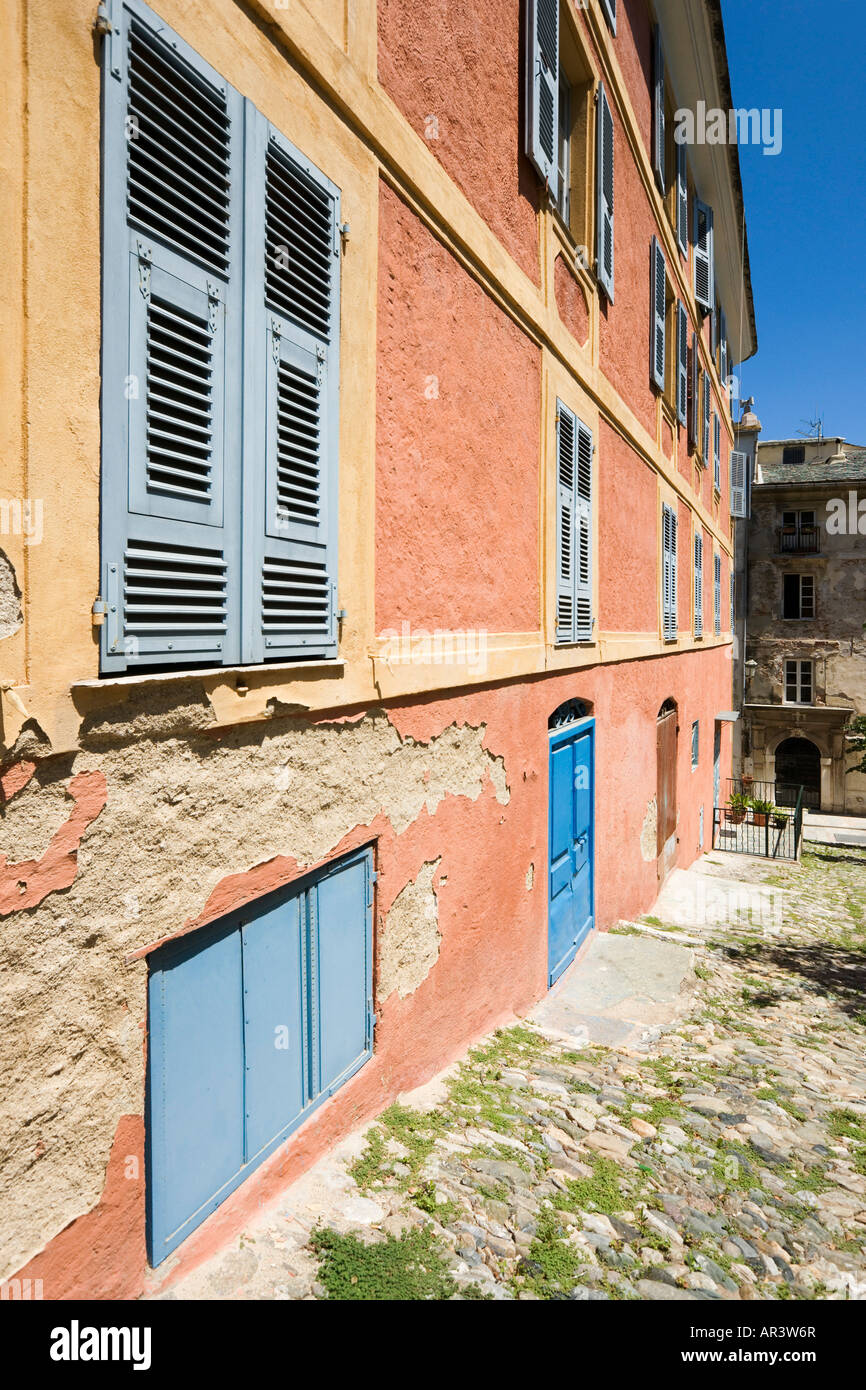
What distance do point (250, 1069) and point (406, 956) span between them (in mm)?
1155

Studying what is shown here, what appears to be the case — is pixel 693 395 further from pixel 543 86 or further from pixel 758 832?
pixel 758 832

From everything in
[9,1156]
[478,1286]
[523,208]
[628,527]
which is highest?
[523,208]

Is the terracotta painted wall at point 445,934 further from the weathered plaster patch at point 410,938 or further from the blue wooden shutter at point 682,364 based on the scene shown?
the blue wooden shutter at point 682,364

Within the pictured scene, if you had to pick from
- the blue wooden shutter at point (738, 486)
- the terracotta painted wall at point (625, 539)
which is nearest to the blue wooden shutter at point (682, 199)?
the terracotta painted wall at point (625, 539)

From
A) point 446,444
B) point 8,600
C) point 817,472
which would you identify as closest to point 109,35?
point 8,600

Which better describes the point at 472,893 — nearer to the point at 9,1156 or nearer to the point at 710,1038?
the point at 710,1038

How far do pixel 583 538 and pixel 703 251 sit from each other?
929 cm

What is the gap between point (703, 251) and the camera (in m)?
13.4

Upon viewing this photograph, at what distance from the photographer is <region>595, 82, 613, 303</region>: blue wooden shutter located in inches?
A: 277

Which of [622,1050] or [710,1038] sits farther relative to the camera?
[710,1038]

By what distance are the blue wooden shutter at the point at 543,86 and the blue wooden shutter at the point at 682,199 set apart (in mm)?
6591

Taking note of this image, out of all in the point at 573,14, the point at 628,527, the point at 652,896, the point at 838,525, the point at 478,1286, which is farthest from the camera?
the point at 838,525

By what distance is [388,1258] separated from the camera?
2770 mm
